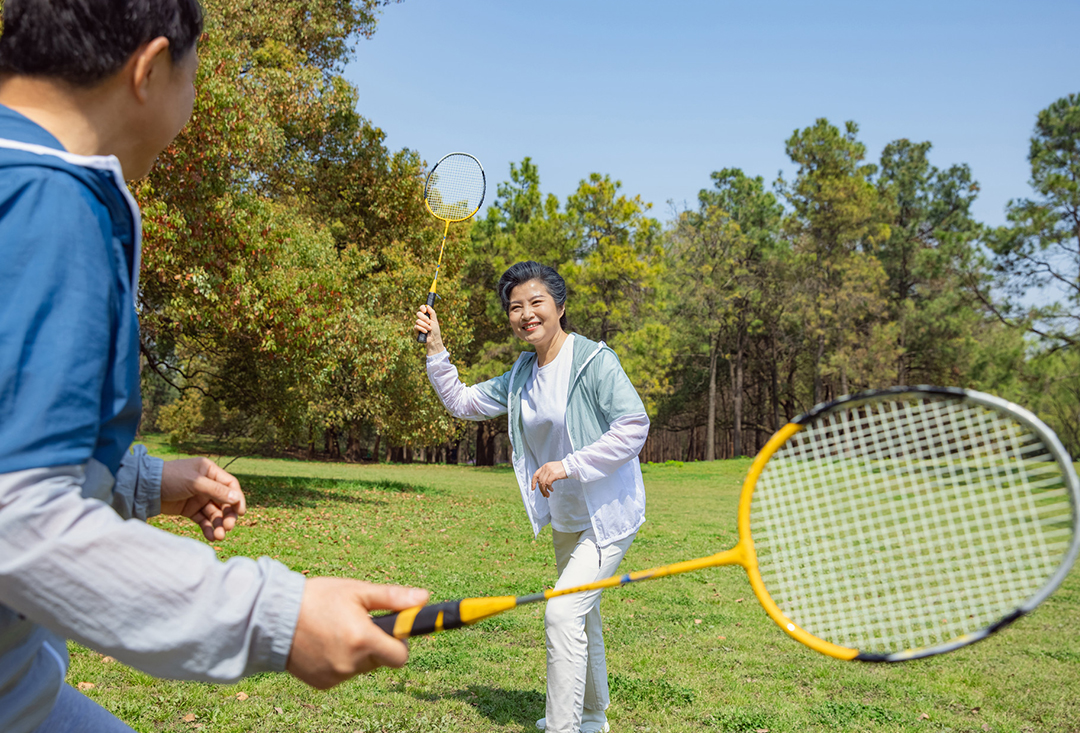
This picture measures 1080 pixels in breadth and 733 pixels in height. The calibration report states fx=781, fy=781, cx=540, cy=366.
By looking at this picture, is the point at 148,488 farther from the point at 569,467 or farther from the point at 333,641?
the point at 569,467

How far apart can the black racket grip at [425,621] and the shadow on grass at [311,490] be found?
14.1m

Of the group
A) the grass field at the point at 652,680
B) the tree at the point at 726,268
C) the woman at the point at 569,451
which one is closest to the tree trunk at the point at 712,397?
the tree at the point at 726,268

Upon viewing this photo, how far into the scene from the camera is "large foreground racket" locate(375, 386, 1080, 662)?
2.03 meters

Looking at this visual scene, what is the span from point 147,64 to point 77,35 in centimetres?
11

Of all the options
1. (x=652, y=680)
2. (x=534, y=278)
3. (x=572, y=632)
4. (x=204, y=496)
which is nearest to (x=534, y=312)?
(x=534, y=278)

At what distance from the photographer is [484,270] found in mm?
34812

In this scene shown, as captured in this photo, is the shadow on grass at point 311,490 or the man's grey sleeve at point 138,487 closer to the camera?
the man's grey sleeve at point 138,487

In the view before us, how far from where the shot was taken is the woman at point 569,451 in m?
4.00

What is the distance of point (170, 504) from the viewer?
A: 1.93 meters

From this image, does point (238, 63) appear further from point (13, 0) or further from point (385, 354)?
point (13, 0)

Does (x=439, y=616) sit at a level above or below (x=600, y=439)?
below

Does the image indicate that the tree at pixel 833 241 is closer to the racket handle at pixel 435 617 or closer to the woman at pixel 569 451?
the woman at pixel 569 451

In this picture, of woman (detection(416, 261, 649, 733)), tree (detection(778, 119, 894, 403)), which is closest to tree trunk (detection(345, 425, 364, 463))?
tree (detection(778, 119, 894, 403))

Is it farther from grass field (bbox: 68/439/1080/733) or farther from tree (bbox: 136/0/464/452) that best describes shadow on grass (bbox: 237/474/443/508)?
grass field (bbox: 68/439/1080/733)
